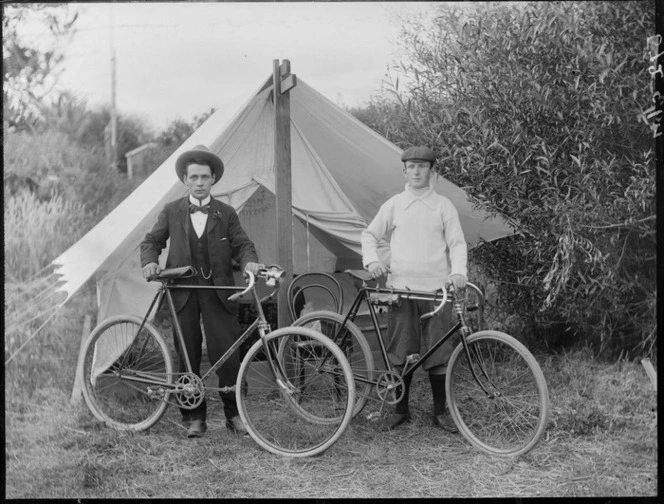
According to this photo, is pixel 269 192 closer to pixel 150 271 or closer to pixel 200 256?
pixel 200 256

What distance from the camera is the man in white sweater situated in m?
4.46

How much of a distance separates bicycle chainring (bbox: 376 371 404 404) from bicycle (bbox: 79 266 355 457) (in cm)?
22

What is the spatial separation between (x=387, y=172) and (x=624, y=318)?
68.4 inches

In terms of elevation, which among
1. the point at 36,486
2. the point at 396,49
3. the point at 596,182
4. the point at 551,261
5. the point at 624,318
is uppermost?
the point at 396,49

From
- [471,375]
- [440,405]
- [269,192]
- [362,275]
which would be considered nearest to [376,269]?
[362,275]

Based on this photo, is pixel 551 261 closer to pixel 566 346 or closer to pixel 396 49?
pixel 566 346

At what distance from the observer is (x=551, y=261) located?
4.83 m

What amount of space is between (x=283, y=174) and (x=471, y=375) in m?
1.59

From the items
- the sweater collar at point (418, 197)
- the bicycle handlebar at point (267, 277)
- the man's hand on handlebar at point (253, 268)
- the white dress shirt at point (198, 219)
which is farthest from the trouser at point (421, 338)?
the white dress shirt at point (198, 219)

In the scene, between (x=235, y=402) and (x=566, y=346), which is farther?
(x=566, y=346)

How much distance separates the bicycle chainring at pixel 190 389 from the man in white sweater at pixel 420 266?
110cm

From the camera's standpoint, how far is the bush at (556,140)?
4.41 m

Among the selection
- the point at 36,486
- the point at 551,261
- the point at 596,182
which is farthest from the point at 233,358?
the point at 596,182

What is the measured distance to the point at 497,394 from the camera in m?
4.11
